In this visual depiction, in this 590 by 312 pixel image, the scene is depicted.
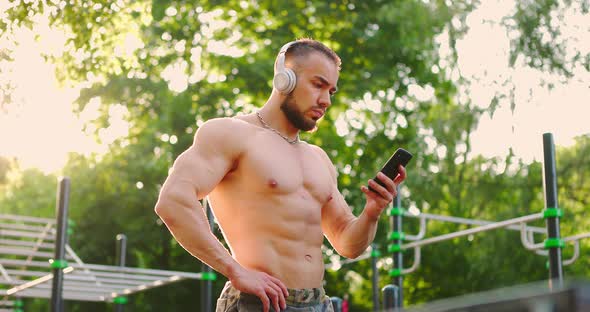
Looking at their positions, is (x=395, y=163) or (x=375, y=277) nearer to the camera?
(x=395, y=163)

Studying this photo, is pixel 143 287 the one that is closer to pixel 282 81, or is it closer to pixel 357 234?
pixel 357 234

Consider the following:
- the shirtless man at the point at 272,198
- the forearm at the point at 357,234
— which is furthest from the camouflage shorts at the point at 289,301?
the forearm at the point at 357,234

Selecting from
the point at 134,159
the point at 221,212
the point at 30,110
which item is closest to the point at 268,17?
the point at 134,159

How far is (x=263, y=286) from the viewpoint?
2.80m

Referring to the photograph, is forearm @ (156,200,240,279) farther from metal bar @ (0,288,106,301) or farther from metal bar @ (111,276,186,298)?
metal bar @ (0,288,106,301)

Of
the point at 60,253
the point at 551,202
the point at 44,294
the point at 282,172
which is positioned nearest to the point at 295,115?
the point at 282,172

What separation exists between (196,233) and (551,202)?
11.0 feet

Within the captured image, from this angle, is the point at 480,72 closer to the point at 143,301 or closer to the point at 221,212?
the point at 143,301

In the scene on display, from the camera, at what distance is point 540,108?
1434 centimetres

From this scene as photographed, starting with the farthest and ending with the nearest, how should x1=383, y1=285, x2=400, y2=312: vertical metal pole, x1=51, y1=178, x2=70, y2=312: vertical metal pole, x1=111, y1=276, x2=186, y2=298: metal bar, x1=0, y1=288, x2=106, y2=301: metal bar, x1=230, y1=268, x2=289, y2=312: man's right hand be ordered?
x1=0, y1=288, x2=106, y2=301: metal bar
x1=111, y1=276, x2=186, y2=298: metal bar
x1=51, y1=178, x2=70, y2=312: vertical metal pole
x1=383, y1=285, x2=400, y2=312: vertical metal pole
x1=230, y1=268, x2=289, y2=312: man's right hand

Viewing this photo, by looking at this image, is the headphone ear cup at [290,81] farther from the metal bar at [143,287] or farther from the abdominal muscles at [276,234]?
the metal bar at [143,287]

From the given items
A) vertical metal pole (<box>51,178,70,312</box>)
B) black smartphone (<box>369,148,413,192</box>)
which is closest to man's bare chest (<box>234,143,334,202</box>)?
black smartphone (<box>369,148,413,192</box>)

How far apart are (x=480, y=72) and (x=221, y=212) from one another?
1242cm

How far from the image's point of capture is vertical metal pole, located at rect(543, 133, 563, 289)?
18.0 feet
